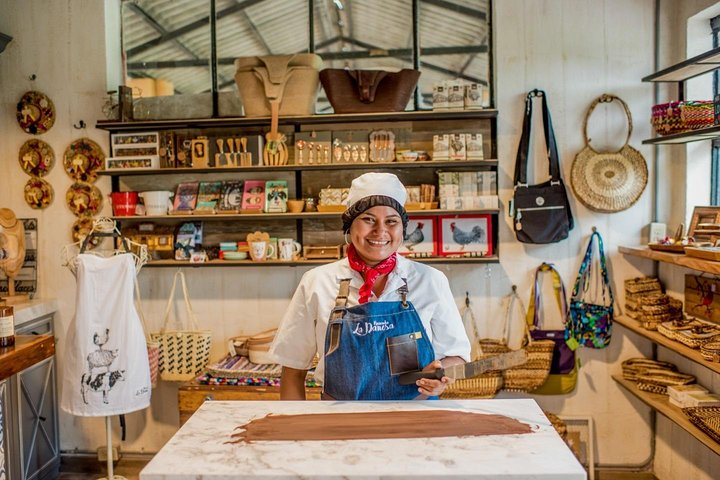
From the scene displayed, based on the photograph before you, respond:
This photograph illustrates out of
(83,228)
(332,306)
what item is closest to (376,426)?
(332,306)

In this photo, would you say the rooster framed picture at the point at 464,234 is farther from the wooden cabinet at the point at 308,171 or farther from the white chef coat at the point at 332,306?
the white chef coat at the point at 332,306

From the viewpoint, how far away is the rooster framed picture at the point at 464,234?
3.74 metres

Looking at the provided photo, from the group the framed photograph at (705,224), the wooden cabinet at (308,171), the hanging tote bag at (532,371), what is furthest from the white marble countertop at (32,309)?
the framed photograph at (705,224)

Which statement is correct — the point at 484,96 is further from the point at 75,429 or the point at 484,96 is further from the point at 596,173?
the point at 75,429

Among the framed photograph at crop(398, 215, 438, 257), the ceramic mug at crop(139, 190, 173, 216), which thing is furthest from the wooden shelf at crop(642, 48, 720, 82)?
the ceramic mug at crop(139, 190, 173, 216)

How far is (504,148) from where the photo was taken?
12.5 ft

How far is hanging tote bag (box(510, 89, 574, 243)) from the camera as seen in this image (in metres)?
3.67

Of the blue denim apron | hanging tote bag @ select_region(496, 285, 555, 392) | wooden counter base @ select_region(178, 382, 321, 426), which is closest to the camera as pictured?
the blue denim apron

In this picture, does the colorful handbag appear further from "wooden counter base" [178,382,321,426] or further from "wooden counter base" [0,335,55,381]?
"wooden counter base" [0,335,55,381]

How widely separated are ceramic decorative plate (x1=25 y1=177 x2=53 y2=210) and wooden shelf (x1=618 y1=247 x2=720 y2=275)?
3690 mm

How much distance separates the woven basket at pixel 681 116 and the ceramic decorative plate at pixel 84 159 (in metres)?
3.40

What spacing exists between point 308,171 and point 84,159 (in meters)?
1.49

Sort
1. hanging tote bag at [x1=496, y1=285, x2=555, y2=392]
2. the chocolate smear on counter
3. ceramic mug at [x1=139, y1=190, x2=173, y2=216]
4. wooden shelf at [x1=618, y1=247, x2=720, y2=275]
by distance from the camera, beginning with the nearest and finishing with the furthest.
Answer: the chocolate smear on counter, wooden shelf at [x1=618, y1=247, x2=720, y2=275], hanging tote bag at [x1=496, y1=285, x2=555, y2=392], ceramic mug at [x1=139, y1=190, x2=173, y2=216]

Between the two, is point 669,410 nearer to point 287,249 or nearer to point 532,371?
point 532,371
